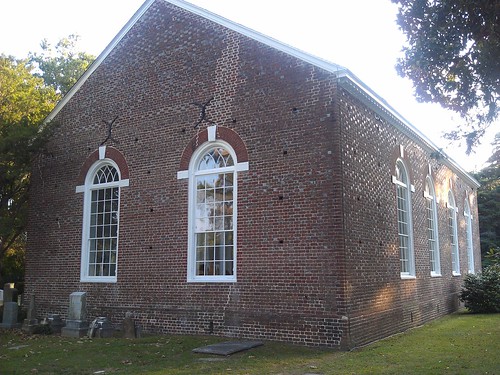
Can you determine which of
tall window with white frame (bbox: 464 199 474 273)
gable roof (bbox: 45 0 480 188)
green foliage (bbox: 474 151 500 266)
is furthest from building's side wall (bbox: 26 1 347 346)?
green foliage (bbox: 474 151 500 266)

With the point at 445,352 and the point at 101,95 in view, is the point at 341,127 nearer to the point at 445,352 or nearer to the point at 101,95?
the point at 445,352

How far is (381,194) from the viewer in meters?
14.1

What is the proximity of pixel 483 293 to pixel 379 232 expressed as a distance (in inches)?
314

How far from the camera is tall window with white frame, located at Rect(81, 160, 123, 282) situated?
14859 mm

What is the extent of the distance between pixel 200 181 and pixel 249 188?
67.7 inches

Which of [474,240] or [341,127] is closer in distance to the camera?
[341,127]

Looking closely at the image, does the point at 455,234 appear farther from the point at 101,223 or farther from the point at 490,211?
the point at 490,211

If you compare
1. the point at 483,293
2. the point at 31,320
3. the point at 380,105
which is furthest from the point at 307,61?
the point at 483,293

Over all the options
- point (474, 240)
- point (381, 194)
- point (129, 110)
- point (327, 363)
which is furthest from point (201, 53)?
point (474, 240)

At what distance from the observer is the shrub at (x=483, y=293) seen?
744 inches

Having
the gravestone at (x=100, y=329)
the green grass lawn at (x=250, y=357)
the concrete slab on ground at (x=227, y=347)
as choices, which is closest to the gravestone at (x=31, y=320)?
the green grass lawn at (x=250, y=357)

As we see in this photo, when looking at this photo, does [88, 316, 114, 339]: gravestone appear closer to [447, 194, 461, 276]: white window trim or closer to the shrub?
the shrub

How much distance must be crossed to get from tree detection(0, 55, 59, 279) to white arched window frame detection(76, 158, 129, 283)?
1972 mm

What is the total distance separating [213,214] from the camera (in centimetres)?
1320
